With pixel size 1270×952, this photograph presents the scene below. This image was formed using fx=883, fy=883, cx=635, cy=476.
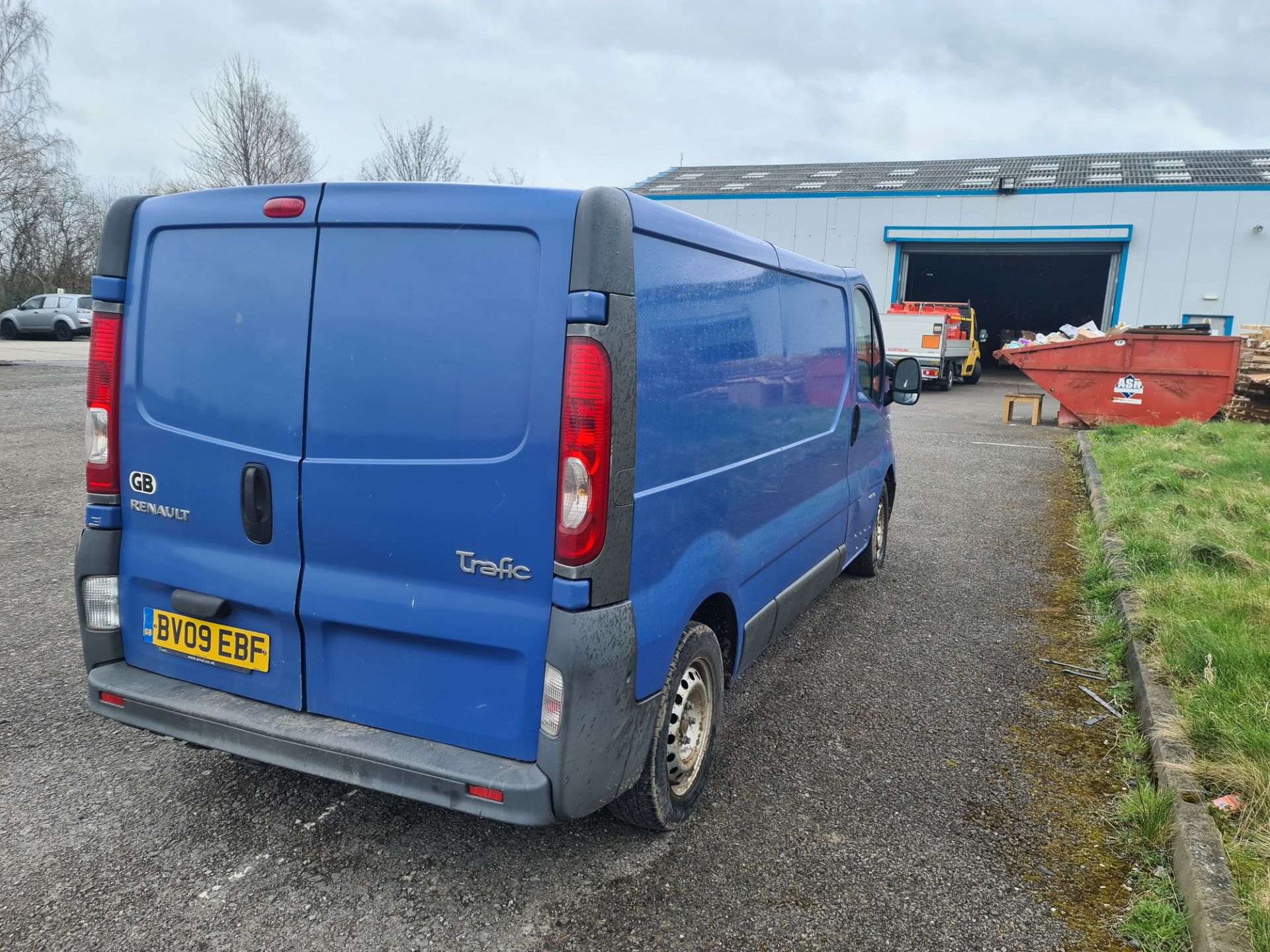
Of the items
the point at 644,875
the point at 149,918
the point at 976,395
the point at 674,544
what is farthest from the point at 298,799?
the point at 976,395

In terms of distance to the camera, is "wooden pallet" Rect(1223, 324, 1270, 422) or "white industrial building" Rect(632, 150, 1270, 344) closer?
"wooden pallet" Rect(1223, 324, 1270, 422)

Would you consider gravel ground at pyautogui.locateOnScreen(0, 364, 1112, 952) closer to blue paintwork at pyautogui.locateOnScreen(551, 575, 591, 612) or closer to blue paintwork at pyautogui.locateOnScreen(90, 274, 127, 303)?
blue paintwork at pyautogui.locateOnScreen(551, 575, 591, 612)

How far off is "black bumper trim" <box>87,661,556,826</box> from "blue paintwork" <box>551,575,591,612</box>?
0.48 metres

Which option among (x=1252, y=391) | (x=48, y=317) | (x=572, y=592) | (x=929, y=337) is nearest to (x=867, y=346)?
(x=572, y=592)

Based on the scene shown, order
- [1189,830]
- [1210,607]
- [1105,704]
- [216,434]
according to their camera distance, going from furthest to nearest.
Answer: [1210,607] → [1105,704] → [1189,830] → [216,434]

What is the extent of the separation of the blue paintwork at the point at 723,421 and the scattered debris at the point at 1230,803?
5.58ft

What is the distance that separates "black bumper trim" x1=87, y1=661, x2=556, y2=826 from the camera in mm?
2418

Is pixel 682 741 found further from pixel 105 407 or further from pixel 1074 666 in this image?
pixel 1074 666

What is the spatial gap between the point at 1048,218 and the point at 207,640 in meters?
31.1

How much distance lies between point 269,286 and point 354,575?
0.90m

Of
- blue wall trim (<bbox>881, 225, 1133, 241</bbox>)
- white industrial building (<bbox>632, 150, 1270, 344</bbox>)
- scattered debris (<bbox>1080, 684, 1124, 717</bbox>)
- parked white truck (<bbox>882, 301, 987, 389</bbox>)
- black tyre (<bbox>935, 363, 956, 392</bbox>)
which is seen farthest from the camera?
blue wall trim (<bbox>881, 225, 1133, 241</bbox>)

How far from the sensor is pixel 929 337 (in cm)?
2362

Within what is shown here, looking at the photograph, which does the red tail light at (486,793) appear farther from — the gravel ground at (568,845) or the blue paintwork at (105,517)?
the blue paintwork at (105,517)

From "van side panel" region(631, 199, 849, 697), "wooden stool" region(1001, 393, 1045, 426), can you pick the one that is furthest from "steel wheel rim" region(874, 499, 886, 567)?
"wooden stool" region(1001, 393, 1045, 426)
